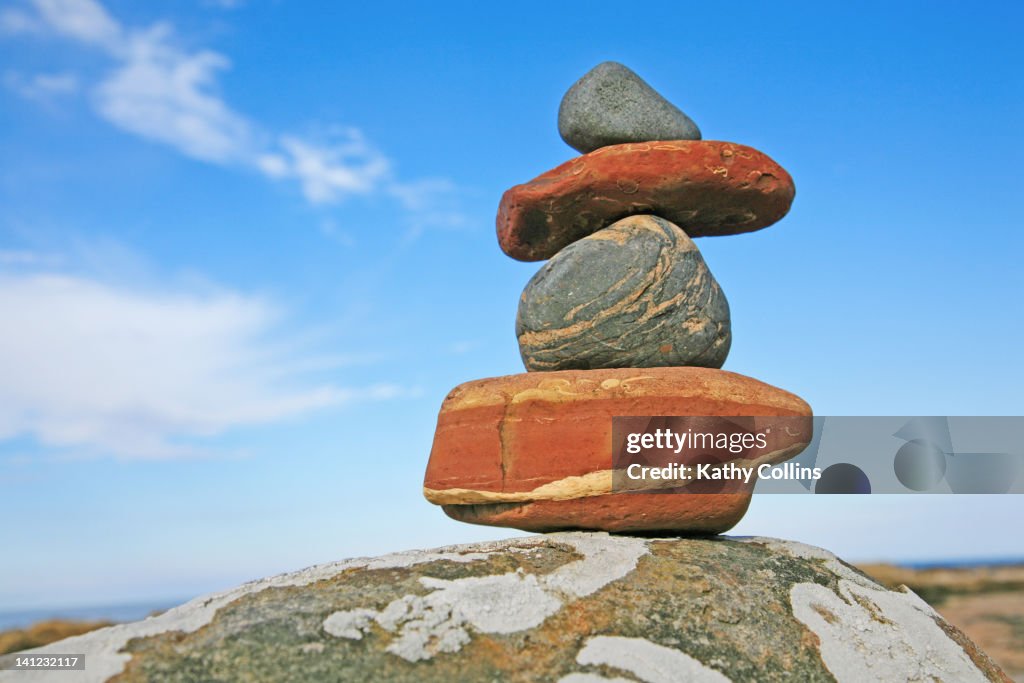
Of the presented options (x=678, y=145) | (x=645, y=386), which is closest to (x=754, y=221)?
(x=678, y=145)

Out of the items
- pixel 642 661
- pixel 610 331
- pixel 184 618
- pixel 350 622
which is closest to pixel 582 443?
pixel 610 331

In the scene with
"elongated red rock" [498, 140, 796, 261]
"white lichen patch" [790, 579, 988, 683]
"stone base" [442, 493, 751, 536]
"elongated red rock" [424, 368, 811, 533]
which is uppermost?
"elongated red rock" [498, 140, 796, 261]

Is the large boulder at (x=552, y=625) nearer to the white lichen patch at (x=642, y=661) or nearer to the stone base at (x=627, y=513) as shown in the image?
the white lichen patch at (x=642, y=661)

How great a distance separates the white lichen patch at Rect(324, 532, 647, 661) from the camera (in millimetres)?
5840

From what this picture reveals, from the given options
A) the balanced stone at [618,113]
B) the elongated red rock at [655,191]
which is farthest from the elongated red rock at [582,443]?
the balanced stone at [618,113]

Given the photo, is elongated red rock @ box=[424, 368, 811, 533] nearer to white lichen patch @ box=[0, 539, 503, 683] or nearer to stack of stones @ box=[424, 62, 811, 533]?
stack of stones @ box=[424, 62, 811, 533]

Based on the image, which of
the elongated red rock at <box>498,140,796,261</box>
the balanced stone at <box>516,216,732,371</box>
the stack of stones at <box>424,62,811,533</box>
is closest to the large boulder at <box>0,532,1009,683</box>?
the stack of stones at <box>424,62,811,533</box>

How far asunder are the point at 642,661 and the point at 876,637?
2331 millimetres

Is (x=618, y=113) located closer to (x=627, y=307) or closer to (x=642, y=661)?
(x=627, y=307)

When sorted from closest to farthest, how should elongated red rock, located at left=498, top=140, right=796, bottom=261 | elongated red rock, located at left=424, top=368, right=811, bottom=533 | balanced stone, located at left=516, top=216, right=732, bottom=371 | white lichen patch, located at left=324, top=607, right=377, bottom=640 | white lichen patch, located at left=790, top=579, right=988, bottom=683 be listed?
white lichen patch, located at left=324, top=607, right=377, bottom=640, white lichen patch, located at left=790, top=579, right=988, bottom=683, elongated red rock, located at left=424, top=368, right=811, bottom=533, balanced stone, located at left=516, top=216, right=732, bottom=371, elongated red rock, located at left=498, top=140, right=796, bottom=261

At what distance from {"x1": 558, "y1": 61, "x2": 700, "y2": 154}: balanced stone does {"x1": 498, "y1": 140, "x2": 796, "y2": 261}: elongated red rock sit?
325mm

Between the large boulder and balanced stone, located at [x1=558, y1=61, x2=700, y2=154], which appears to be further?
balanced stone, located at [x1=558, y1=61, x2=700, y2=154]

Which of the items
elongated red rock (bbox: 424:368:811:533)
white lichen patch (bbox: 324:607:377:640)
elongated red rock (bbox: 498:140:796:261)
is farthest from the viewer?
elongated red rock (bbox: 498:140:796:261)

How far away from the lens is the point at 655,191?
8922 millimetres
